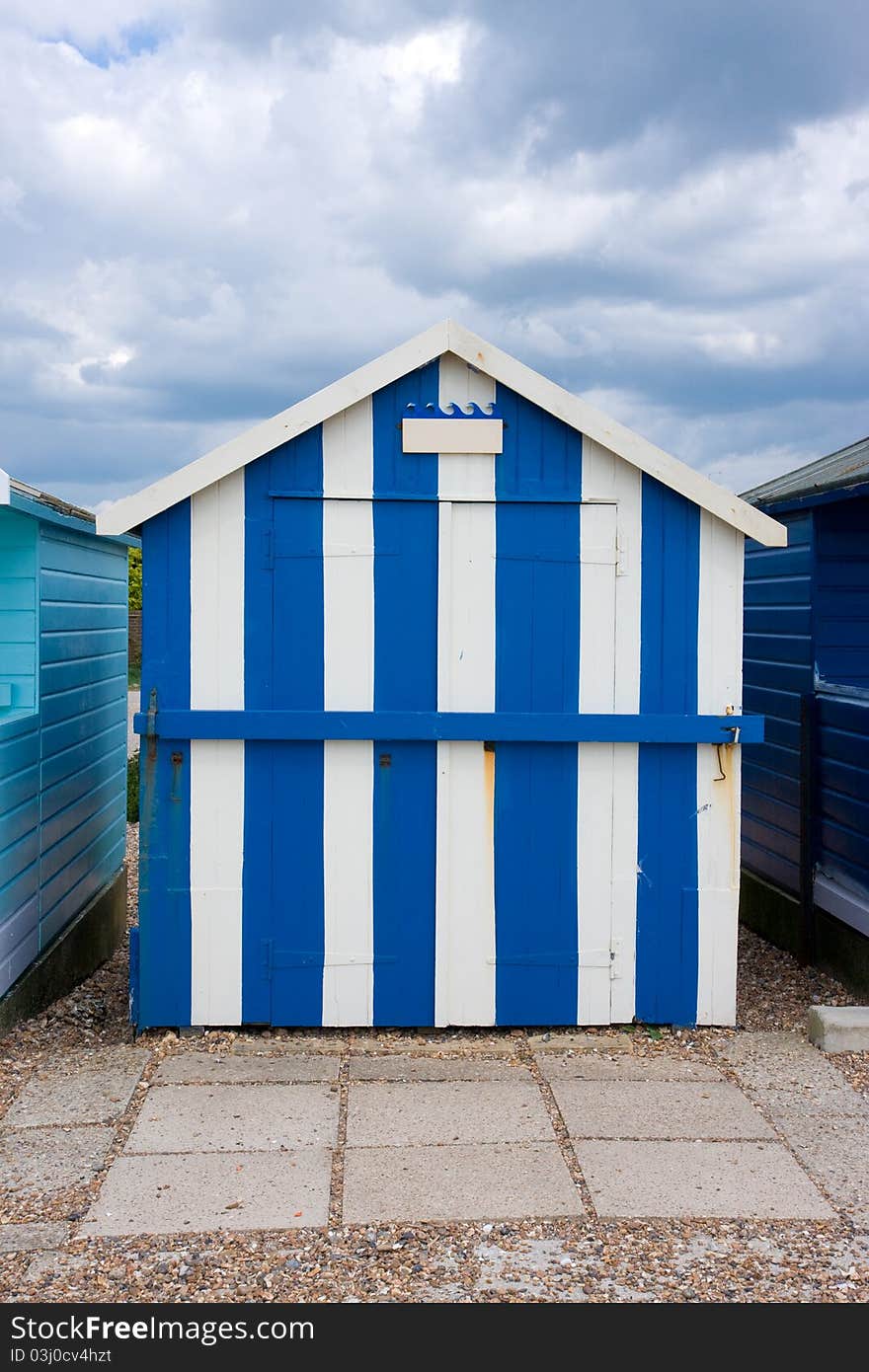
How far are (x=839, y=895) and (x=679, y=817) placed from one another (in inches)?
67.4

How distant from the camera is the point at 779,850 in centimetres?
798

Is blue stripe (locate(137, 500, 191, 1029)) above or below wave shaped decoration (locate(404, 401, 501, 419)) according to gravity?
below

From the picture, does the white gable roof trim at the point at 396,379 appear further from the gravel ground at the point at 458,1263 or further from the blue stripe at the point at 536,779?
the gravel ground at the point at 458,1263

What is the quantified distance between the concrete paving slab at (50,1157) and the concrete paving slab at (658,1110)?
1.77m

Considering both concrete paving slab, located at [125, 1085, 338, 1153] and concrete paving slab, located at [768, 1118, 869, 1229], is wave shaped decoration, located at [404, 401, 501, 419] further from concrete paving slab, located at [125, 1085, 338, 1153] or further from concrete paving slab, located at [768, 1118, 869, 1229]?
concrete paving slab, located at [768, 1118, 869, 1229]

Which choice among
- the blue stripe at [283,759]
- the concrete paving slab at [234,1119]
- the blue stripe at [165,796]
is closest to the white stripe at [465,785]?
the blue stripe at [283,759]

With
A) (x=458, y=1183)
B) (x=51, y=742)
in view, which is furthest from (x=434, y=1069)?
(x=51, y=742)

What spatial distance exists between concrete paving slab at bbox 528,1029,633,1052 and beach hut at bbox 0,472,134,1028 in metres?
2.46

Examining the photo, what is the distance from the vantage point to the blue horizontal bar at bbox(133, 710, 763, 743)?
18.5 feet

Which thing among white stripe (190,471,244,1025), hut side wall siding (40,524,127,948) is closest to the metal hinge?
white stripe (190,471,244,1025)

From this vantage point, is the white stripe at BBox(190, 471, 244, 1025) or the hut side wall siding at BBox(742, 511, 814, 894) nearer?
the white stripe at BBox(190, 471, 244, 1025)

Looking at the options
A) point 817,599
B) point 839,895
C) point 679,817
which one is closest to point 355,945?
point 679,817

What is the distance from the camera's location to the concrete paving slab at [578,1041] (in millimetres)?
5738

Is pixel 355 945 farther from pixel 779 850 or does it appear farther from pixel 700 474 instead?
pixel 779 850
